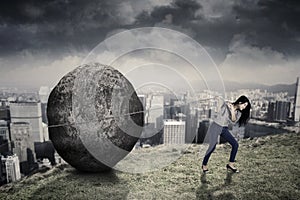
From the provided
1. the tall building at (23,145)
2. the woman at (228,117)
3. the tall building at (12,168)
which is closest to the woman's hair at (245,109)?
the woman at (228,117)

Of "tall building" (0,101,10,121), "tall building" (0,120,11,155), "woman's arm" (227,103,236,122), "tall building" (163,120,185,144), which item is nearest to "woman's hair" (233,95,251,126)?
"woman's arm" (227,103,236,122)

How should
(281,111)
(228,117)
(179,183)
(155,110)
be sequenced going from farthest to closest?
(281,111), (155,110), (179,183), (228,117)

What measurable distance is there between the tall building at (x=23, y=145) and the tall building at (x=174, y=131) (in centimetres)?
327

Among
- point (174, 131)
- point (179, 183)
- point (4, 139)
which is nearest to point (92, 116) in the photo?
point (179, 183)

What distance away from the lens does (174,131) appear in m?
4.96

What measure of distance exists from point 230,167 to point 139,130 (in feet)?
6.67

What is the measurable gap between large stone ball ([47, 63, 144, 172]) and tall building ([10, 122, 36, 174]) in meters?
1.85

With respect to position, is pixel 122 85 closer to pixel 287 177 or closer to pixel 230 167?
pixel 230 167

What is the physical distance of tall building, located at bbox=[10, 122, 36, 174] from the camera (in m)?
5.00

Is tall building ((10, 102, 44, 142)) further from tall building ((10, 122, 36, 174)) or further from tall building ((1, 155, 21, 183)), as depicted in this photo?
tall building ((1, 155, 21, 183))

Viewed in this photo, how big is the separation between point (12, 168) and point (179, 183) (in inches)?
149

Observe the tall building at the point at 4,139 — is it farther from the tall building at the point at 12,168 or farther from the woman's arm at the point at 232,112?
the woman's arm at the point at 232,112

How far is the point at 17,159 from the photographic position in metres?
4.96

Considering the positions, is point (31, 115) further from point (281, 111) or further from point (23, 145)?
point (281, 111)
